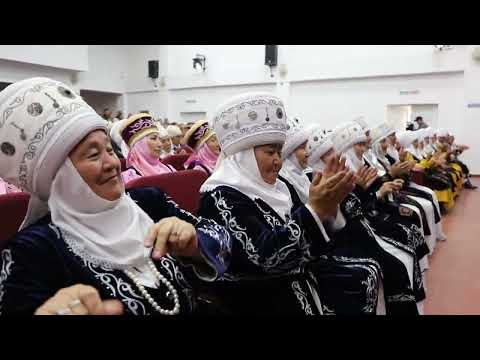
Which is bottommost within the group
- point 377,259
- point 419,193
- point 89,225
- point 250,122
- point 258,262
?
point 419,193

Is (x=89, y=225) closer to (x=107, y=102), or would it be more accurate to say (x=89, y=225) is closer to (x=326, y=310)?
(x=326, y=310)

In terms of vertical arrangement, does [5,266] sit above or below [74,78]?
below

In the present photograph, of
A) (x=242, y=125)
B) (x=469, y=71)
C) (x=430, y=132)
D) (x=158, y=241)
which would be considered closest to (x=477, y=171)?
(x=469, y=71)

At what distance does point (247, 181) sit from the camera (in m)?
1.68

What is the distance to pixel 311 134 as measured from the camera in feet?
9.80

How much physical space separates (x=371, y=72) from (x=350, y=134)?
8.84 meters

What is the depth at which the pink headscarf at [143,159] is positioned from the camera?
3.95 meters

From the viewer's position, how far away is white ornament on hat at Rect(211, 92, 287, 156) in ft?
5.70

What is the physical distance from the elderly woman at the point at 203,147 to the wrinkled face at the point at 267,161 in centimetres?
239

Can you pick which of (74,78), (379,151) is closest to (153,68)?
(74,78)

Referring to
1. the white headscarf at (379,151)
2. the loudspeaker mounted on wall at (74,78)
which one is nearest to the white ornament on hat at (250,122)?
the white headscarf at (379,151)

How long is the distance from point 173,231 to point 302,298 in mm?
776

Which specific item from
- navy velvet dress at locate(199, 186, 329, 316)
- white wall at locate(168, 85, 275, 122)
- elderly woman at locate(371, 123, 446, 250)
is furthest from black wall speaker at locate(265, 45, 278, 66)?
navy velvet dress at locate(199, 186, 329, 316)

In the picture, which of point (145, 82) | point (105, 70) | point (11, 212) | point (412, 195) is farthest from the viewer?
point (145, 82)
